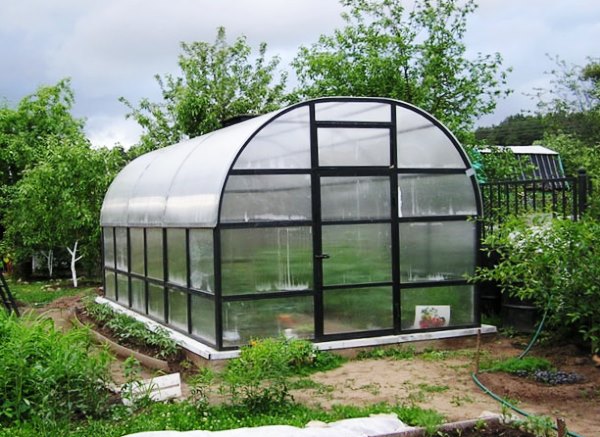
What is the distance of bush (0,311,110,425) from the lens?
558 centimetres

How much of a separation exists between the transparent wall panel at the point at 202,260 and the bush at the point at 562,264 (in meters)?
3.13

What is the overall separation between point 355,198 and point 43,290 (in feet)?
39.4

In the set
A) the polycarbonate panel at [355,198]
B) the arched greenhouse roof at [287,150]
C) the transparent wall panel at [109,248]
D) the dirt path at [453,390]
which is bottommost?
the dirt path at [453,390]

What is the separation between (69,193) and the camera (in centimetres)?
1688

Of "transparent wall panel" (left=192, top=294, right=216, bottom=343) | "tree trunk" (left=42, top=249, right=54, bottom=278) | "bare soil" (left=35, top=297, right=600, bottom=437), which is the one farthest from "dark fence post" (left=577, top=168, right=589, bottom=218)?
"tree trunk" (left=42, top=249, right=54, bottom=278)

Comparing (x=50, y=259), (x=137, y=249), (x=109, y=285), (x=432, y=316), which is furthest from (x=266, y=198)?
(x=50, y=259)

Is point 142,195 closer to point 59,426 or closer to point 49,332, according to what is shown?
point 49,332

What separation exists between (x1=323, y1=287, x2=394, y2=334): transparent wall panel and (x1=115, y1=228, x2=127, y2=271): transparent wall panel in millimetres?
4750

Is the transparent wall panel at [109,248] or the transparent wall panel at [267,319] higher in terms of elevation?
the transparent wall panel at [109,248]

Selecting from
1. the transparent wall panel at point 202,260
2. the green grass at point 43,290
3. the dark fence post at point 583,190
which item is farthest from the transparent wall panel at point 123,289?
the dark fence post at point 583,190

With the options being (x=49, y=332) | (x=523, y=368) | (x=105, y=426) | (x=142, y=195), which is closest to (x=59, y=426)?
(x=105, y=426)

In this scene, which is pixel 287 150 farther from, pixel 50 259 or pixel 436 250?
pixel 50 259

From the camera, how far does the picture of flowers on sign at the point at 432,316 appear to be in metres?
8.93

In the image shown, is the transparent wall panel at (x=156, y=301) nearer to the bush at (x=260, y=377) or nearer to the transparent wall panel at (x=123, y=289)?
the transparent wall panel at (x=123, y=289)
